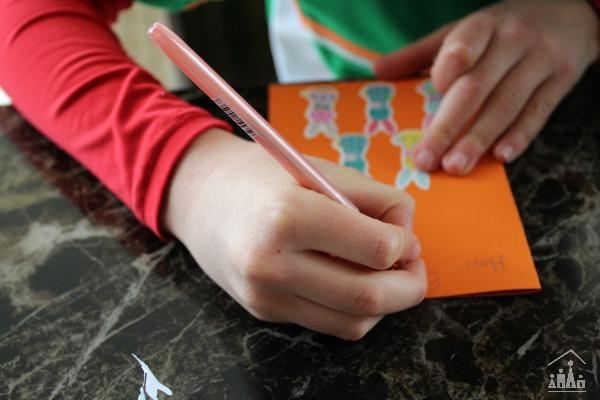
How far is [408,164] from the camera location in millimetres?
605

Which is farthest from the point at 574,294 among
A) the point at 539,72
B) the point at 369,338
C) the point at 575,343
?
the point at 539,72

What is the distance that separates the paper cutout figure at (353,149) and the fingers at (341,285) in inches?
7.0

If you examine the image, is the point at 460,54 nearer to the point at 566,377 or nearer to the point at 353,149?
the point at 353,149

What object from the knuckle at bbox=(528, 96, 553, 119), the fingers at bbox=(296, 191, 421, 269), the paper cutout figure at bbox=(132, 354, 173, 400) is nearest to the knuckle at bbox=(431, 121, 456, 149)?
the knuckle at bbox=(528, 96, 553, 119)

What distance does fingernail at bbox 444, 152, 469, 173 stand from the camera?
0.59 meters

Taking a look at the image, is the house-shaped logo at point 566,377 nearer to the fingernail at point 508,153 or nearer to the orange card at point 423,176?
the orange card at point 423,176

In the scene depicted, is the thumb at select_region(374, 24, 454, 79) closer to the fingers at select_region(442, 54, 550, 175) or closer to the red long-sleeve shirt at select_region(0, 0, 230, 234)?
the fingers at select_region(442, 54, 550, 175)

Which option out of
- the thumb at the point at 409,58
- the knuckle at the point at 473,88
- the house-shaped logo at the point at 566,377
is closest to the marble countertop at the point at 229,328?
the house-shaped logo at the point at 566,377

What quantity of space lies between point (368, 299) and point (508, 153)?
10.6 inches

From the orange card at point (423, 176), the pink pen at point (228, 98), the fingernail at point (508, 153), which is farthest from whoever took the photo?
the fingernail at point (508, 153)

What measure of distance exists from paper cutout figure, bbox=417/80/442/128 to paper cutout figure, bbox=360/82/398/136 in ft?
0.12

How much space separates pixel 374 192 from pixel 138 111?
25cm

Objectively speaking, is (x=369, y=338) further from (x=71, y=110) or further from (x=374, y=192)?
(x=71, y=110)

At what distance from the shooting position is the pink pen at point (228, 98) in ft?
1.32
